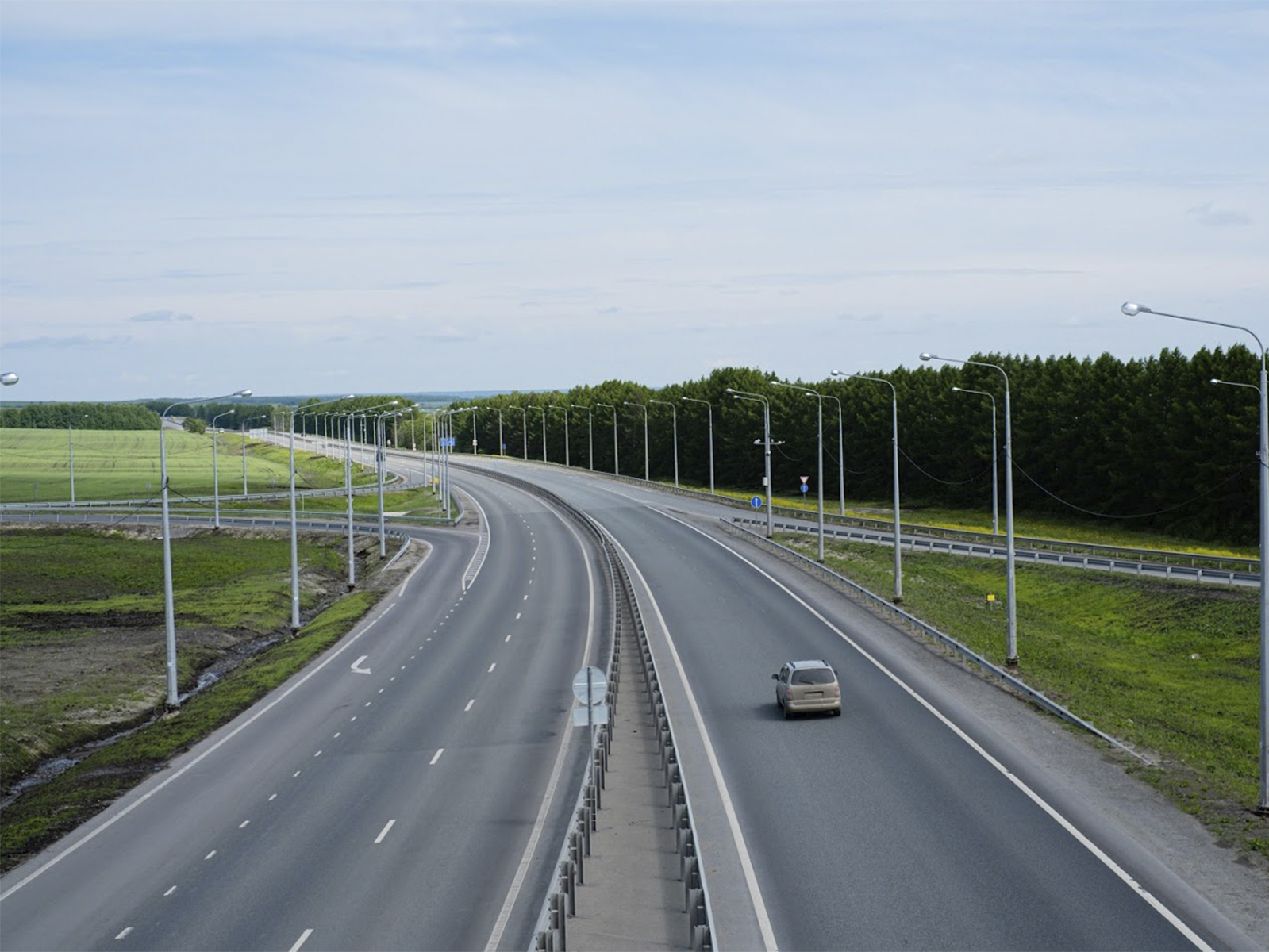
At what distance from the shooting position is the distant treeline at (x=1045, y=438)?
261ft

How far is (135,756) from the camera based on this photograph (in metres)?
36.2

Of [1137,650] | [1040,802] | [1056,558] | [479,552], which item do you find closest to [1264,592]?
[1040,802]

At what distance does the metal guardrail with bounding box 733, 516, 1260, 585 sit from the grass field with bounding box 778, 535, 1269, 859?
70 cm

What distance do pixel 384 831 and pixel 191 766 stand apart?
10108mm

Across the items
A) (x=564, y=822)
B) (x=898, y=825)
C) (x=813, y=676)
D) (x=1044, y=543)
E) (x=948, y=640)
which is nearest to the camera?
(x=898, y=825)

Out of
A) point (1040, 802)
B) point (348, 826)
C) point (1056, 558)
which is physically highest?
point (1056, 558)

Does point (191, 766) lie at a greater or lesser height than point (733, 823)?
lesser

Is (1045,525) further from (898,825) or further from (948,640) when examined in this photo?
(898,825)

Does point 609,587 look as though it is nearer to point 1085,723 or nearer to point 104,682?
point 104,682

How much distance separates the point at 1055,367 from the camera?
100250mm

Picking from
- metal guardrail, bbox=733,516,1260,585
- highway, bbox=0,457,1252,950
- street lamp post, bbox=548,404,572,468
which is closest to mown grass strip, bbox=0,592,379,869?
highway, bbox=0,457,1252,950

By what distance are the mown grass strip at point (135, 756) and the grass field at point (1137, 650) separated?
2325cm

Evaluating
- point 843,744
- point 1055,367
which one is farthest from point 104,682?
point 1055,367

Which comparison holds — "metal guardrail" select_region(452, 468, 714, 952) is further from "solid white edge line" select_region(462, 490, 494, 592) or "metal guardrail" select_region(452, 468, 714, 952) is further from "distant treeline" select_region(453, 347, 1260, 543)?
"distant treeline" select_region(453, 347, 1260, 543)
